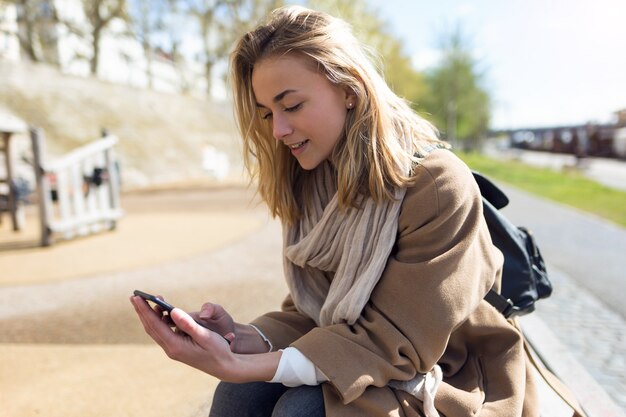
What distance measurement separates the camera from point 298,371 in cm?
145

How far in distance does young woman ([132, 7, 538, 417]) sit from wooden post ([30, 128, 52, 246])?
502 cm

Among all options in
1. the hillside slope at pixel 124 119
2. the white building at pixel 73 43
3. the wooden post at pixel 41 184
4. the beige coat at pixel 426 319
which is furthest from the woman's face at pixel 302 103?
the white building at pixel 73 43

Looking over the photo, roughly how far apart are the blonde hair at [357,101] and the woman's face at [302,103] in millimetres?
25

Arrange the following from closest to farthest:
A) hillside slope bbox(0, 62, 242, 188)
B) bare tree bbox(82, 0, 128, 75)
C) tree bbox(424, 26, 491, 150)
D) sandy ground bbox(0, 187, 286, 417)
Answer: sandy ground bbox(0, 187, 286, 417), hillside slope bbox(0, 62, 242, 188), bare tree bbox(82, 0, 128, 75), tree bbox(424, 26, 491, 150)

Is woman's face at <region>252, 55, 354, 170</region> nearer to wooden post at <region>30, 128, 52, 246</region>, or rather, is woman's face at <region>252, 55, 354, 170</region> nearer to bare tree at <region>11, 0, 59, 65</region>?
wooden post at <region>30, 128, 52, 246</region>

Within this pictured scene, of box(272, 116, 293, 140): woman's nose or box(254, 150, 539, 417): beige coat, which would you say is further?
box(272, 116, 293, 140): woman's nose

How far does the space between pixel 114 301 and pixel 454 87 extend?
33.5 m

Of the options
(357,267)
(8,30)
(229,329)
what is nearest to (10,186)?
(229,329)

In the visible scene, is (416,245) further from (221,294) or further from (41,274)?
(41,274)

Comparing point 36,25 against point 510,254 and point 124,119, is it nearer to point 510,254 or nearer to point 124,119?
point 124,119

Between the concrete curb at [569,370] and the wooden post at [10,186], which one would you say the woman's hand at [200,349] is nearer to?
the concrete curb at [569,370]

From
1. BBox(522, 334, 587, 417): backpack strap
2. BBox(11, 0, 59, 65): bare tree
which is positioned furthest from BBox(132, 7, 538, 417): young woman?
BBox(11, 0, 59, 65): bare tree

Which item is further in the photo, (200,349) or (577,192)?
(577,192)

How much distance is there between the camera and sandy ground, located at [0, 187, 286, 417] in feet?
8.43
